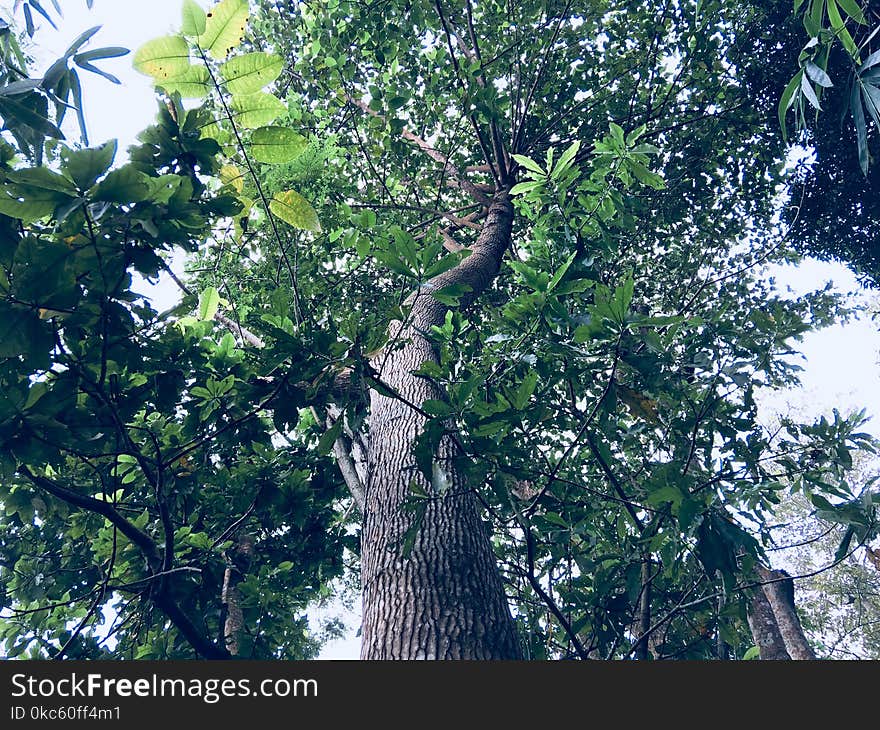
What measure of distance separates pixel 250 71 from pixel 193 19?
0.46 feet

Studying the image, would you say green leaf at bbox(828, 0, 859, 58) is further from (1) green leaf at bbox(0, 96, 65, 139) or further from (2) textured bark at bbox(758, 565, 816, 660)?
(2) textured bark at bbox(758, 565, 816, 660)

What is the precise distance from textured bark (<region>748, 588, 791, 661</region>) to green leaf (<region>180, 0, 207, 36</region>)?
5.28 metres

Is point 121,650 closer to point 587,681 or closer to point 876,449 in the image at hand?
point 587,681

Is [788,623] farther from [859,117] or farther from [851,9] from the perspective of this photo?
[851,9]

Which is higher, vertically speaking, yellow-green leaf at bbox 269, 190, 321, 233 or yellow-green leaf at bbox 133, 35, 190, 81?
yellow-green leaf at bbox 133, 35, 190, 81

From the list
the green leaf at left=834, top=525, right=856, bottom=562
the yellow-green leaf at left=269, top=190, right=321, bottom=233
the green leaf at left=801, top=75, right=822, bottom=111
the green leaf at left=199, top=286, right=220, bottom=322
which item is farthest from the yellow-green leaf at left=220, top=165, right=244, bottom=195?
the green leaf at left=834, top=525, right=856, bottom=562

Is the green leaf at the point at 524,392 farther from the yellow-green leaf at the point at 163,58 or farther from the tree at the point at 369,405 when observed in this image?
the yellow-green leaf at the point at 163,58

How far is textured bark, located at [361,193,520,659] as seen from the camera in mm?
1683

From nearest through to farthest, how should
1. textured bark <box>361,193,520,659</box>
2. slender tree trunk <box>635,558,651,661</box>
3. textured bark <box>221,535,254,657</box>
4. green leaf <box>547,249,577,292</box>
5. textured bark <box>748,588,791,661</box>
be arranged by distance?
green leaf <box>547,249,577,292</box>
textured bark <box>361,193,520,659</box>
slender tree trunk <box>635,558,651,661</box>
textured bark <box>221,535,254,657</box>
textured bark <box>748,588,791,661</box>

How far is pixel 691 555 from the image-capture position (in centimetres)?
163

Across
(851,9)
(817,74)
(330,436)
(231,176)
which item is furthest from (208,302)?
(851,9)

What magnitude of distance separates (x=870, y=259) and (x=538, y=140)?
6.22 m

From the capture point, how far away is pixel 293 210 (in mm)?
1438

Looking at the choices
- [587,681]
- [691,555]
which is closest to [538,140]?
[691,555]
